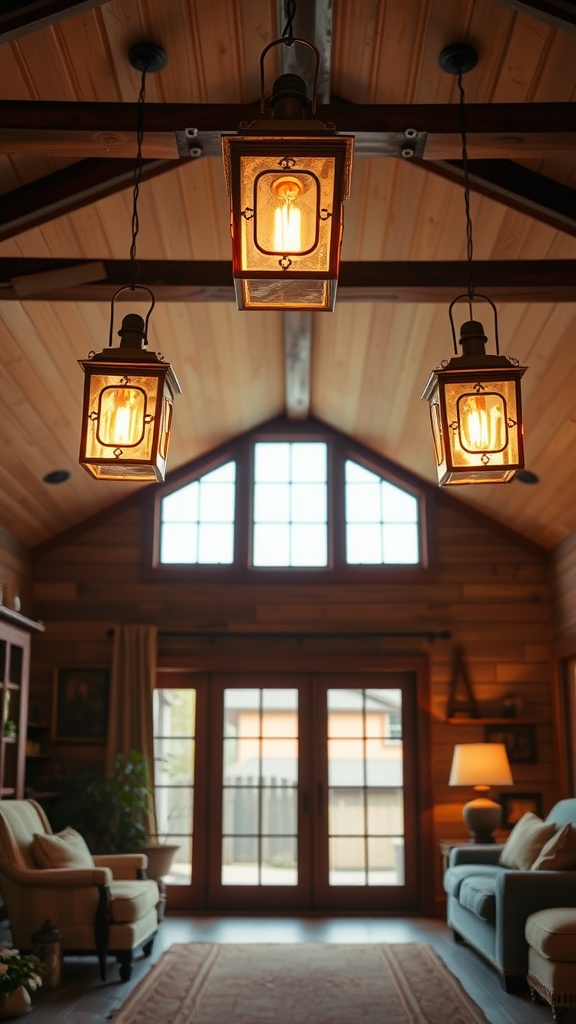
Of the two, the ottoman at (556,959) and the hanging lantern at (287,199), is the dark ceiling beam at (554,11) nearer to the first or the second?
the hanging lantern at (287,199)

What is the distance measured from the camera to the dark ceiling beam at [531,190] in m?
4.60

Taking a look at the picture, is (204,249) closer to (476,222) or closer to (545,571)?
(476,222)

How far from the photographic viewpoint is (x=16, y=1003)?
4.60 m

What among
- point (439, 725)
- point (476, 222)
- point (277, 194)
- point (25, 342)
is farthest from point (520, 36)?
point (439, 725)

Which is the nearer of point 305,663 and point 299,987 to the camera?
point 299,987

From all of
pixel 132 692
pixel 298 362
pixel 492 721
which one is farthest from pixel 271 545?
pixel 492 721

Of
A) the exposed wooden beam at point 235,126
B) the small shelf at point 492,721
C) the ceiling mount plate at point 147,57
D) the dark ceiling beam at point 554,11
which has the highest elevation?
the ceiling mount plate at point 147,57

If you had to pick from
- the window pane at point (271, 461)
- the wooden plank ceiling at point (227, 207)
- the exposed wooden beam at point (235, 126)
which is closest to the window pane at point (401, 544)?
the window pane at point (271, 461)

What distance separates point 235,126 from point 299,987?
14.3 ft

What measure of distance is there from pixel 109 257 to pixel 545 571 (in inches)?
184

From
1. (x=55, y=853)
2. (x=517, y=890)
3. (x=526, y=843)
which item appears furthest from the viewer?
(x=526, y=843)

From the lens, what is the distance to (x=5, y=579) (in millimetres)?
7531

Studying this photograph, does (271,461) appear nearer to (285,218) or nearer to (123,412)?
(123,412)

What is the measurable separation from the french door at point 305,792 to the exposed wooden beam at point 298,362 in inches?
90.1
